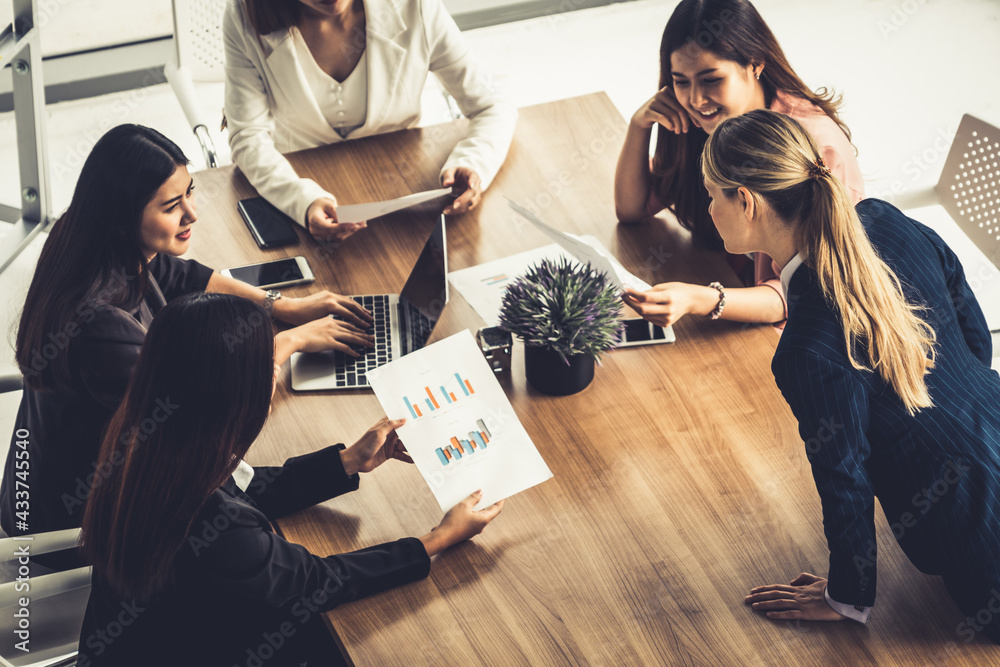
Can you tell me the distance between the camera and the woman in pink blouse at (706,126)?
1778 millimetres

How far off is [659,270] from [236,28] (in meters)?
1.25

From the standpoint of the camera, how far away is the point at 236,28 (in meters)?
2.23

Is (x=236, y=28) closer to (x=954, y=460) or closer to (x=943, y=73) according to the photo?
(x=954, y=460)

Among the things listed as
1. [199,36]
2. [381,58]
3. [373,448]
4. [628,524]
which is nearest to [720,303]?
[628,524]

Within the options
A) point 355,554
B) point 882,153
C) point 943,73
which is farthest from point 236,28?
point 943,73

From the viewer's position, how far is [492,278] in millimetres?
1931

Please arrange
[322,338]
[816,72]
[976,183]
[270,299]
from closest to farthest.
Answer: [322,338], [270,299], [976,183], [816,72]

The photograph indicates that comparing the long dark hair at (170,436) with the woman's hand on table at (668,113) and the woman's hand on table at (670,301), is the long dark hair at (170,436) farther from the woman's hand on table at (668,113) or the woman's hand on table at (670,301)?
the woman's hand on table at (668,113)

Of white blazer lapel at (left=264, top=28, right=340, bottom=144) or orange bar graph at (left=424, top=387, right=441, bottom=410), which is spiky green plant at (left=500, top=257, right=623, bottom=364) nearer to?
orange bar graph at (left=424, top=387, right=441, bottom=410)

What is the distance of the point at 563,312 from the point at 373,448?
1.35 ft

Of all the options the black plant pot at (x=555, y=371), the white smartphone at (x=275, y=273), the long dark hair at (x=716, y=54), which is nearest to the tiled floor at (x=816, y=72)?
the long dark hair at (x=716, y=54)

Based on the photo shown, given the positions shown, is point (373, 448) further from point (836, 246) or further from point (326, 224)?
point (836, 246)

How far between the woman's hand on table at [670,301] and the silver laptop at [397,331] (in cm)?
39

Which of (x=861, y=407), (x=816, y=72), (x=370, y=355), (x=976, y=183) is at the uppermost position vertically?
(x=861, y=407)
